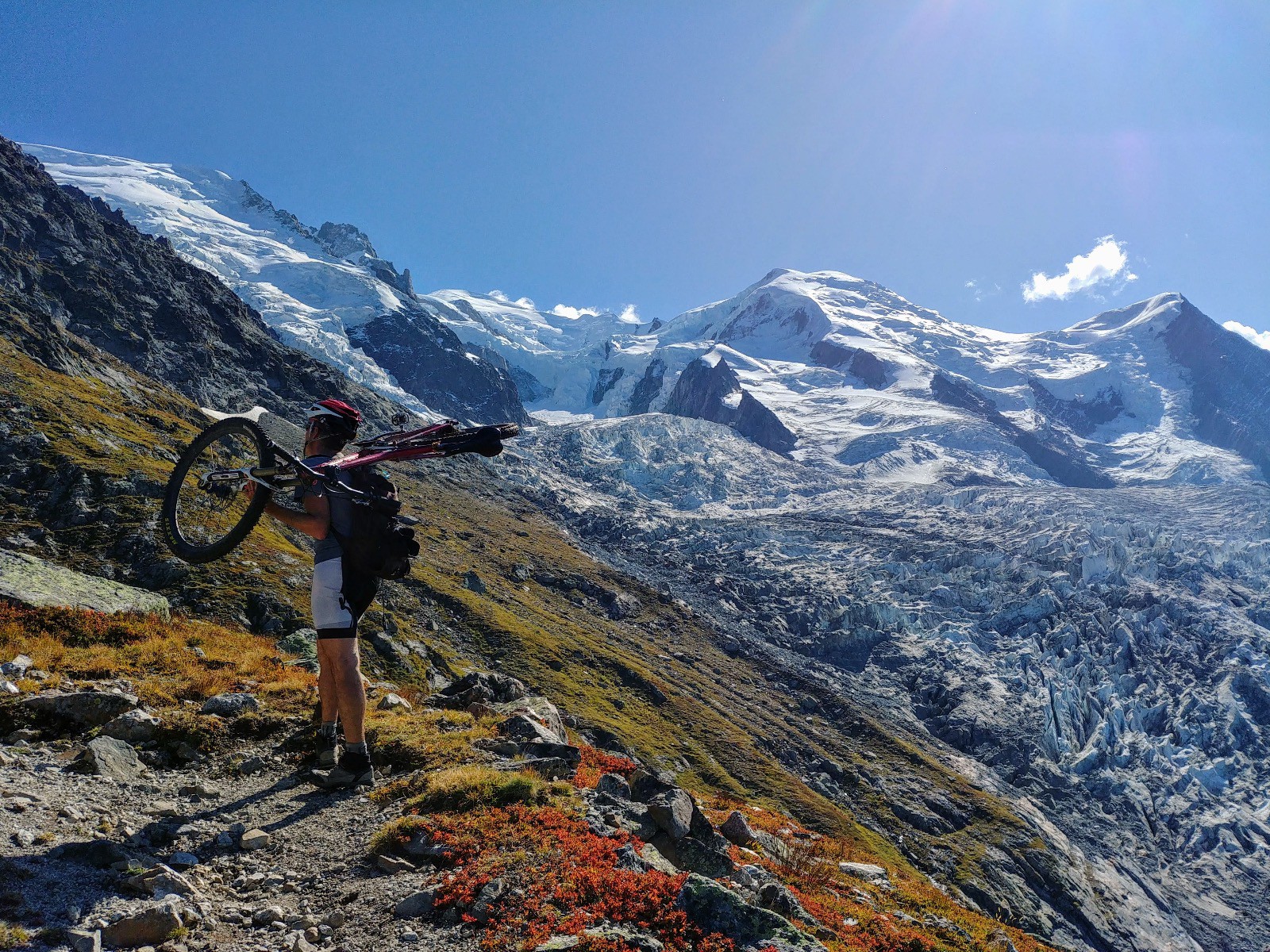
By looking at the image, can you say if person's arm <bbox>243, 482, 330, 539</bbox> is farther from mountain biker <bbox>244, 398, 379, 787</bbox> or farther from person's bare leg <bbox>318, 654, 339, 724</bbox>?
person's bare leg <bbox>318, 654, 339, 724</bbox>

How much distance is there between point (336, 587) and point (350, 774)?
3070 mm

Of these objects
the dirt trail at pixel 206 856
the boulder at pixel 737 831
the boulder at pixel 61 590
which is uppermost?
the boulder at pixel 737 831

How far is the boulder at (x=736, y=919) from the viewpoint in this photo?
7473 mm

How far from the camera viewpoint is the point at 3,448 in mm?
44969

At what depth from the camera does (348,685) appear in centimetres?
1002

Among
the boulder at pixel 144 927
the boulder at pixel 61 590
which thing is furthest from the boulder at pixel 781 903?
the boulder at pixel 61 590

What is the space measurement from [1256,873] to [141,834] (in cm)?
21427

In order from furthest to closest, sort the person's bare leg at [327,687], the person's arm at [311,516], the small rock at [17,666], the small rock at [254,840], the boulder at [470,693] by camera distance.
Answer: the boulder at [470,693] < the small rock at [17,666] < the person's bare leg at [327,687] < the person's arm at [311,516] < the small rock at [254,840]

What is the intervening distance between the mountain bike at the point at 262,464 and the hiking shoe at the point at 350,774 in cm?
383

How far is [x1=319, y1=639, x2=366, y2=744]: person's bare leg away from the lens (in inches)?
386

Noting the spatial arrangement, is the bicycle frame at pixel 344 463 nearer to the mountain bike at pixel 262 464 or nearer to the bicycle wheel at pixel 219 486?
the mountain bike at pixel 262 464

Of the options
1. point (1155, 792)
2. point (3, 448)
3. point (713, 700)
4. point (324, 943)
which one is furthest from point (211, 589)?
point (1155, 792)

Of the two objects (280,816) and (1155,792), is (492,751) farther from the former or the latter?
(1155,792)

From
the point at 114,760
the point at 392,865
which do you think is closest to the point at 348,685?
the point at 392,865
